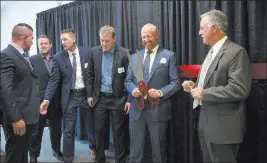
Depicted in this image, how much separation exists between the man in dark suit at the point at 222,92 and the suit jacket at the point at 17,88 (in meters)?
1.34

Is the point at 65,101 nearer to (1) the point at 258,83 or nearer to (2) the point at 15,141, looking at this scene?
(2) the point at 15,141

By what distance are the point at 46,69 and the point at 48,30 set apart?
7.00ft

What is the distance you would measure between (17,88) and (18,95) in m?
0.06

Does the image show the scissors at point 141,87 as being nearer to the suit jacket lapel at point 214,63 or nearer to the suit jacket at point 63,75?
the suit jacket lapel at point 214,63

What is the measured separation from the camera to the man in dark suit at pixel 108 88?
2.99 m

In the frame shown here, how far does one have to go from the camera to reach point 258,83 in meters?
2.43

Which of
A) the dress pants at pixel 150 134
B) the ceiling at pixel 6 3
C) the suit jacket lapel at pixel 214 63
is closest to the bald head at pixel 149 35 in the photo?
the dress pants at pixel 150 134

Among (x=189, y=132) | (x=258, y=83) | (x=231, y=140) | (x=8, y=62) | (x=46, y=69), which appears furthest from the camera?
(x=46, y=69)

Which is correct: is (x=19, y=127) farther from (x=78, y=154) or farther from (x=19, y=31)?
(x=78, y=154)

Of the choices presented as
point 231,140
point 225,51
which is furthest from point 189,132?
point 225,51

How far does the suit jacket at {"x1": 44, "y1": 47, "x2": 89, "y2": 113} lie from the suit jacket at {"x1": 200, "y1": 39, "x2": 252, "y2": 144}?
174cm

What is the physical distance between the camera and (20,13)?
7066 mm

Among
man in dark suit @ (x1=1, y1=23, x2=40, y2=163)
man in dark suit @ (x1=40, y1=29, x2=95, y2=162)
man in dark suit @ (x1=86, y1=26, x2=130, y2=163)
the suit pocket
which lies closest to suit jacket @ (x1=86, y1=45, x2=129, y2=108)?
man in dark suit @ (x1=86, y1=26, x2=130, y2=163)

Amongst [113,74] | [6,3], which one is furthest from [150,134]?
[6,3]
